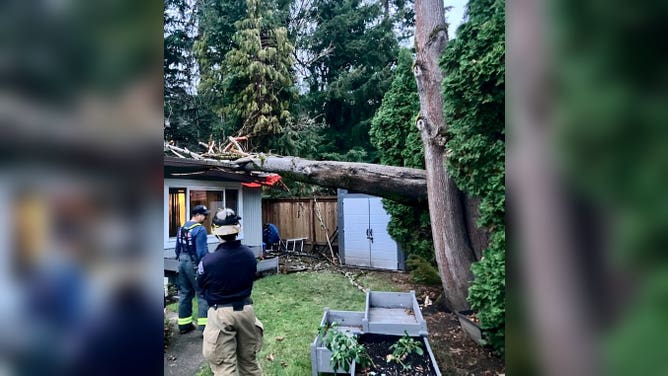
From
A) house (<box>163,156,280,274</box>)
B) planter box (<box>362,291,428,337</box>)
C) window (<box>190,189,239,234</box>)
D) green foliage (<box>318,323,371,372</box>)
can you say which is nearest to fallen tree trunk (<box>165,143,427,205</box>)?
planter box (<box>362,291,428,337</box>)

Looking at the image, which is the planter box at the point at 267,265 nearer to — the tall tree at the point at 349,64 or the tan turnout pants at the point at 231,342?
the tan turnout pants at the point at 231,342

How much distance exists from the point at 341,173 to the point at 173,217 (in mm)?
3936

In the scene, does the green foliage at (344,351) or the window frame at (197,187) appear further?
the window frame at (197,187)

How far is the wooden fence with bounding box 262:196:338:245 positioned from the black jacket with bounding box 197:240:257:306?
7394 mm

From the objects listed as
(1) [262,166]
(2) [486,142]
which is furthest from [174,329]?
(2) [486,142]

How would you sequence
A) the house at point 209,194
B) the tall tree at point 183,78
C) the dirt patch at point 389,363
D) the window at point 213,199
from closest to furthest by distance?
1. the dirt patch at point 389,363
2. the house at point 209,194
3. the window at point 213,199
4. the tall tree at point 183,78

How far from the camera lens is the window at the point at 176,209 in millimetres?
7141

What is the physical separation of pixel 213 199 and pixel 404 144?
4.59 metres

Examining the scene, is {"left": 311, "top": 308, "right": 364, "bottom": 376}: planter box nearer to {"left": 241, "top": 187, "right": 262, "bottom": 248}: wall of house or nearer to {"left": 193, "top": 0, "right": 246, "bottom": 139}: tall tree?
{"left": 241, "top": 187, "right": 262, "bottom": 248}: wall of house

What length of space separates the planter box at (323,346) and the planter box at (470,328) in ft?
4.29

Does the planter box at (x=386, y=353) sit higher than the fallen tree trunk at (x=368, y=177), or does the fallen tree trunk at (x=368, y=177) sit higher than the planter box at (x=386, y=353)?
the fallen tree trunk at (x=368, y=177)

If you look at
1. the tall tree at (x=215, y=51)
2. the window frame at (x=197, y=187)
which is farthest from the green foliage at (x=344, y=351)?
the tall tree at (x=215, y=51)

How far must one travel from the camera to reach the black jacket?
9.66ft
